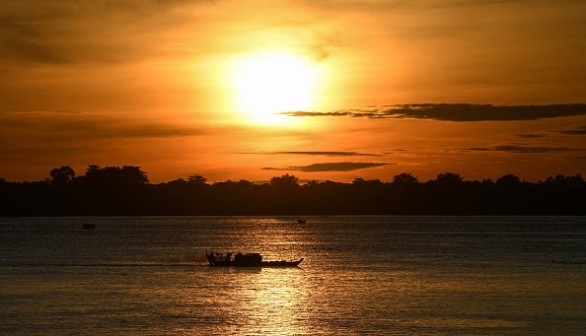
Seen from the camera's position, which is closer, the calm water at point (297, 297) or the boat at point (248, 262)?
the calm water at point (297, 297)

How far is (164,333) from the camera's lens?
62000 mm

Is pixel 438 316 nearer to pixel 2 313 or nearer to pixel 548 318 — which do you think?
pixel 548 318

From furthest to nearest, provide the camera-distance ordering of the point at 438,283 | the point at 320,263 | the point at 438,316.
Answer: the point at 320,263, the point at 438,283, the point at 438,316

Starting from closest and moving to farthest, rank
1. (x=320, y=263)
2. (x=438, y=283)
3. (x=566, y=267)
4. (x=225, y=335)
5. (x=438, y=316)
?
(x=225, y=335) < (x=438, y=316) < (x=438, y=283) < (x=566, y=267) < (x=320, y=263)

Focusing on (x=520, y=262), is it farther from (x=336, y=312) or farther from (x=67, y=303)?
(x=67, y=303)

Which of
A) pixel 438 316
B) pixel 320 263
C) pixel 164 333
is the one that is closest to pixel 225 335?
pixel 164 333

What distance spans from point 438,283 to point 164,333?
45.5 meters

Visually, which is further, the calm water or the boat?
the boat

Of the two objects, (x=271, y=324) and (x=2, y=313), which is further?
(x=2, y=313)

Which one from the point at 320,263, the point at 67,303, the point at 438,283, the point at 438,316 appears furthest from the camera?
the point at 320,263

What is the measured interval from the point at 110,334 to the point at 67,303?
18.7m

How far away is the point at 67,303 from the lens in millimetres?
78438

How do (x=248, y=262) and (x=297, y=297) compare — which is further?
(x=248, y=262)

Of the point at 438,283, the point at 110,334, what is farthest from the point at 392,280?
the point at 110,334
